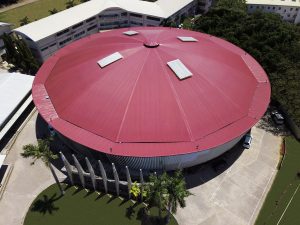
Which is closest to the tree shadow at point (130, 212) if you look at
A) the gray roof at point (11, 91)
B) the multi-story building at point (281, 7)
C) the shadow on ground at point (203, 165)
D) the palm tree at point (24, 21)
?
the shadow on ground at point (203, 165)

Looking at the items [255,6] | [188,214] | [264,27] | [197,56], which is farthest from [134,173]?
[255,6]

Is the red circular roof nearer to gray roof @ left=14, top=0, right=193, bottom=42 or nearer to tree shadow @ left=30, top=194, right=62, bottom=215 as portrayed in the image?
tree shadow @ left=30, top=194, right=62, bottom=215

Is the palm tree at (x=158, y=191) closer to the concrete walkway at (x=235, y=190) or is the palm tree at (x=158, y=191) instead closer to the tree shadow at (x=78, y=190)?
the concrete walkway at (x=235, y=190)

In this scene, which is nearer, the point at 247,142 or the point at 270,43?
the point at 247,142

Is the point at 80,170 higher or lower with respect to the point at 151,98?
lower

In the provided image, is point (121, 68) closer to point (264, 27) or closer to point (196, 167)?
point (196, 167)

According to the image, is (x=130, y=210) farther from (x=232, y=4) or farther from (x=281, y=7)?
(x=281, y=7)

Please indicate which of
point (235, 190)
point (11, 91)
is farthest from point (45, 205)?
point (235, 190)
